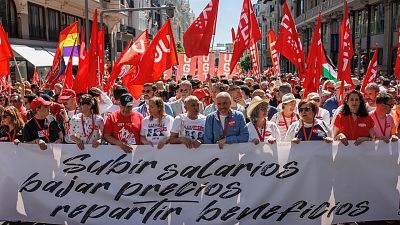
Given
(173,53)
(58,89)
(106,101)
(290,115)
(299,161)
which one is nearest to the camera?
(299,161)

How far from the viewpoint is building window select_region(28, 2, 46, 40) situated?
2509 cm

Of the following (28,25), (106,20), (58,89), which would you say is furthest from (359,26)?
(58,89)

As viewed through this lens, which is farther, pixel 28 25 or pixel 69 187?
pixel 28 25

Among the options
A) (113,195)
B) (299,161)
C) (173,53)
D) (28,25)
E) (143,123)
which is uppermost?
(28,25)

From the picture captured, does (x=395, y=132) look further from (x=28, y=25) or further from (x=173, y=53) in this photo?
(x=28, y=25)

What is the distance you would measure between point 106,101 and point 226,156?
10.3 feet

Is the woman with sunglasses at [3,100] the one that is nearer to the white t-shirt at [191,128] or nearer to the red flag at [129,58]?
the red flag at [129,58]

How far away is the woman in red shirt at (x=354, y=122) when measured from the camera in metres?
5.15

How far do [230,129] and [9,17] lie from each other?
2076 cm

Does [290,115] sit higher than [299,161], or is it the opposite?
[290,115]

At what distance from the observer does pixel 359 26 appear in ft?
110

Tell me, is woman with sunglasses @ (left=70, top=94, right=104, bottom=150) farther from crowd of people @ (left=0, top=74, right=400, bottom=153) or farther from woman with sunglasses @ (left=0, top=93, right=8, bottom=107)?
woman with sunglasses @ (left=0, top=93, right=8, bottom=107)

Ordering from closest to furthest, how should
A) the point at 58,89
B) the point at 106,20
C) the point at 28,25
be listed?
the point at 58,89, the point at 28,25, the point at 106,20

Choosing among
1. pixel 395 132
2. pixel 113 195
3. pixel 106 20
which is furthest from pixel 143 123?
pixel 106 20
